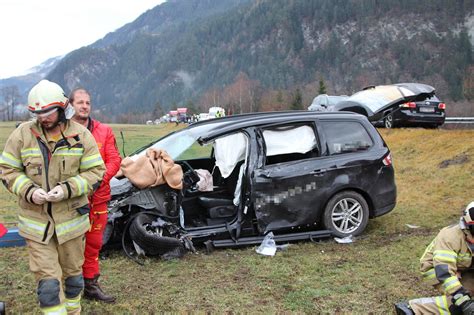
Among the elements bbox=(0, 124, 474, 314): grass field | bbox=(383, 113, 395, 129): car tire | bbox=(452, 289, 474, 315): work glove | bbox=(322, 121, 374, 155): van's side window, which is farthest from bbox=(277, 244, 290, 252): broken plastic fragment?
bbox=(383, 113, 395, 129): car tire

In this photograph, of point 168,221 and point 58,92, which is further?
point 168,221

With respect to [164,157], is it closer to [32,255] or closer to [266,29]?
[32,255]

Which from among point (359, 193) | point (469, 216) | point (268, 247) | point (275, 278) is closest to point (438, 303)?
point (469, 216)

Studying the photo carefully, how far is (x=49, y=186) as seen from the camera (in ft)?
11.0

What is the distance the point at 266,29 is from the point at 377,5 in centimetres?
3882

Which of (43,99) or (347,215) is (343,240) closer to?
(347,215)

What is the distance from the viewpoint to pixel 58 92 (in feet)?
11.2

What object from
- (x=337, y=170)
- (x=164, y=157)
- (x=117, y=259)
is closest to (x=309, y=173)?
(x=337, y=170)

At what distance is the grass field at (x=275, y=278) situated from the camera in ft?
14.0

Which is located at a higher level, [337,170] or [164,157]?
[164,157]

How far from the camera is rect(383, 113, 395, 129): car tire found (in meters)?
15.9

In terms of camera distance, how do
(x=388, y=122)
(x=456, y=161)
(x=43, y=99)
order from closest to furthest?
1. (x=43, y=99)
2. (x=456, y=161)
3. (x=388, y=122)

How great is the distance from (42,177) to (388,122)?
14.5m

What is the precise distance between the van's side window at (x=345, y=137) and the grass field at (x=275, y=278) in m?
1.22
